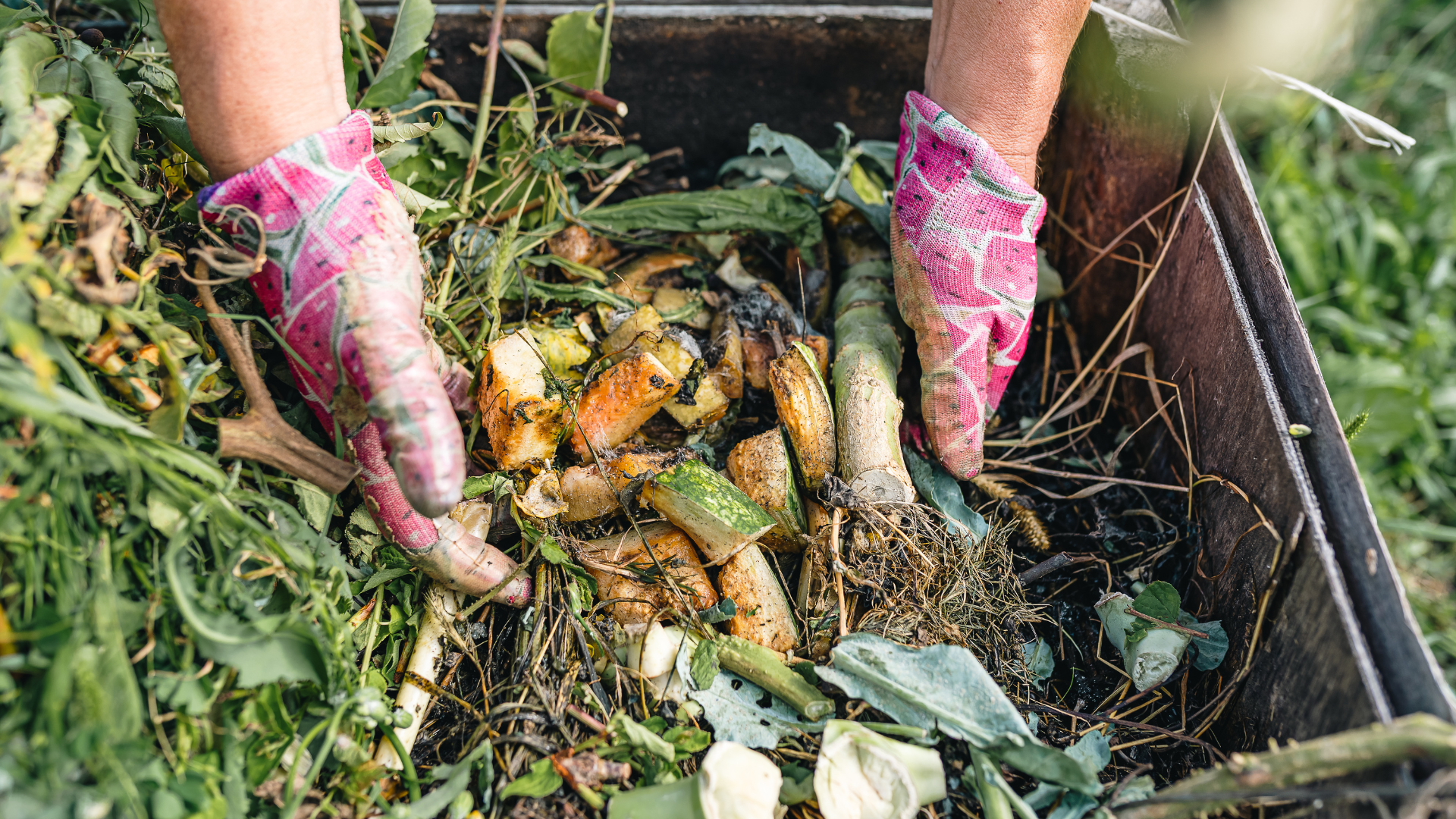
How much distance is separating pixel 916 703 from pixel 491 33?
4.49 ft

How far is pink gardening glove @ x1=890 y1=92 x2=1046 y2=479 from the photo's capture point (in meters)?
1.25

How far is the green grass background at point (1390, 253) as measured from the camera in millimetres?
2119

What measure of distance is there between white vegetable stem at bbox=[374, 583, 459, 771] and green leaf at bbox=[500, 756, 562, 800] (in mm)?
147

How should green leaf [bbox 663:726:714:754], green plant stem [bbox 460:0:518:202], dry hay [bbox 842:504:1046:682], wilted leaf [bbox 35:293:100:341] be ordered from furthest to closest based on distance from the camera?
green plant stem [bbox 460:0:518:202]
dry hay [bbox 842:504:1046:682]
green leaf [bbox 663:726:714:754]
wilted leaf [bbox 35:293:100:341]

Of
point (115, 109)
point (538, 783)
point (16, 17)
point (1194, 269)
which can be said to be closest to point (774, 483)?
point (538, 783)

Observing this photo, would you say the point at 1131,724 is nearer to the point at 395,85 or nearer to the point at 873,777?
the point at 873,777

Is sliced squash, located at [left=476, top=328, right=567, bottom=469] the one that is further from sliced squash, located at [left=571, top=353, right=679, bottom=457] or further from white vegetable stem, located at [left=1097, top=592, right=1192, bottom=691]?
white vegetable stem, located at [left=1097, top=592, right=1192, bottom=691]

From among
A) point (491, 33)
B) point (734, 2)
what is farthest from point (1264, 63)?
point (491, 33)

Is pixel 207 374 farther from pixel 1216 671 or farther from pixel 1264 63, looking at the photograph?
pixel 1264 63

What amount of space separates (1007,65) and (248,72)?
1015 millimetres

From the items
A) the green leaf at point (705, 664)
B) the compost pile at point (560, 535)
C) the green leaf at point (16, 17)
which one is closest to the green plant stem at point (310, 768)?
the compost pile at point (560, 535)

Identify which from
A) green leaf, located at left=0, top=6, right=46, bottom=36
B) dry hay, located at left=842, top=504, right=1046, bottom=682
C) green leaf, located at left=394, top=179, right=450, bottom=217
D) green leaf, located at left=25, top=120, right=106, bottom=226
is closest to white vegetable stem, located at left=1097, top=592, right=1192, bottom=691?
dry hay, located at left=842, top=504, right=1046, bottom=682

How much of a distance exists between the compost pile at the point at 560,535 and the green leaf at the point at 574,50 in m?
0.07

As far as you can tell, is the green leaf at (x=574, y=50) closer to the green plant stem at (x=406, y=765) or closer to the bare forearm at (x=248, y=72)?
the bare forearm at (x=248, y=72)
